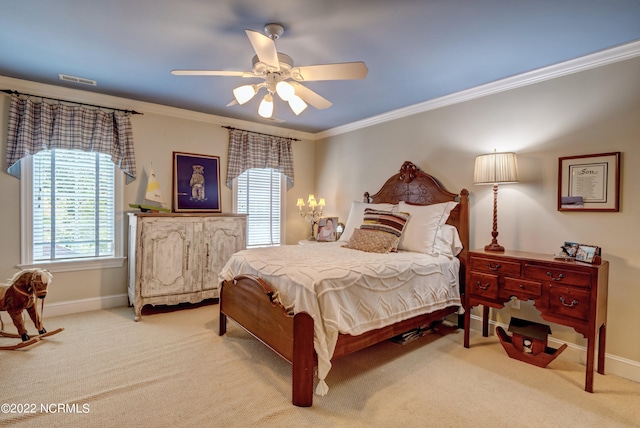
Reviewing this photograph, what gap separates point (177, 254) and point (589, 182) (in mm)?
4016

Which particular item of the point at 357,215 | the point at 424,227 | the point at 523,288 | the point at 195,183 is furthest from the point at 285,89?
the point at 195,183

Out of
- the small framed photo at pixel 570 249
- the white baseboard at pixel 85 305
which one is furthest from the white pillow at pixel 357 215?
the white baseboard at pixel 85 305

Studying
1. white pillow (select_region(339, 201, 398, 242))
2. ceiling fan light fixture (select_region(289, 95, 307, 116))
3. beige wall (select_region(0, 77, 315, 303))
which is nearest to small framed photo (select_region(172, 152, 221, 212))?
beige wall (select_region(0, 77, 315, 303))

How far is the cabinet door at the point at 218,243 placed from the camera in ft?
12.6

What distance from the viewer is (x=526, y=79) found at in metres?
2.92

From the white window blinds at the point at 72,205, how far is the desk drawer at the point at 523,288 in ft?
13.8

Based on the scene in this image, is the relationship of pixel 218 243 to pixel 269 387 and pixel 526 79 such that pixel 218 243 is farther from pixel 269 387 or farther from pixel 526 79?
pixel 526 79

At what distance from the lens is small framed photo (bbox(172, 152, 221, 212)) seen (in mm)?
4125

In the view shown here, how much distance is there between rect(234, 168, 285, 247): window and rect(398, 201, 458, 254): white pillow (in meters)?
2.37

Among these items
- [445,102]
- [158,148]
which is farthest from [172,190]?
[445,102]

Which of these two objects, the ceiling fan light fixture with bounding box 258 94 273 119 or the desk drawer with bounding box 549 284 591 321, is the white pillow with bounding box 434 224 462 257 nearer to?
the desk drawer with bounding box 549 284 591 321

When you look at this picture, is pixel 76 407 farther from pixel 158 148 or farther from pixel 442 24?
pixel 442 24

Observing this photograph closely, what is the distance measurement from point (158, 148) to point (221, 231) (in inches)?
52.6

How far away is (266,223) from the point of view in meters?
5.01
